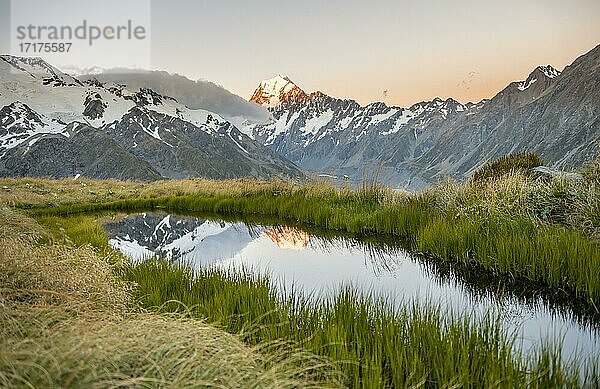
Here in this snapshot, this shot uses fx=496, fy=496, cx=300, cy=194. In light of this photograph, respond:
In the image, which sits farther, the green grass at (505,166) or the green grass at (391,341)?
the green grass at (505,166)

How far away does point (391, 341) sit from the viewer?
3.55 meters

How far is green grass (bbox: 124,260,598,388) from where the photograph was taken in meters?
3.18

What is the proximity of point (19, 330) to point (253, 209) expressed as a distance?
47.8 feet

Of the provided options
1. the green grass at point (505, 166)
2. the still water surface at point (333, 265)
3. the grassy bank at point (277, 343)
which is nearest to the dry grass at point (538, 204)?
the still water surface at point (333, 265)

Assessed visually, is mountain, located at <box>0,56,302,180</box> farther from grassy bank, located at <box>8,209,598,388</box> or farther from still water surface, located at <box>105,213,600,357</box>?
grassy bank, located at <box>8,209,598,388</box>

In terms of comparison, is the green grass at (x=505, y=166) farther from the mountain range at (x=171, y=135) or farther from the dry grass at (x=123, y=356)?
the mountain range at (x=171, y=135)

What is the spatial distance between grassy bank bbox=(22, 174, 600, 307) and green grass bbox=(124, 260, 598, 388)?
8.02ft

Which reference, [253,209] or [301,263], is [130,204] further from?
[301,263]

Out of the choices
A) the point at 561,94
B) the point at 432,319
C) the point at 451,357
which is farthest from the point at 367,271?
the point at 561,94

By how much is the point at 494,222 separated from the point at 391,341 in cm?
552

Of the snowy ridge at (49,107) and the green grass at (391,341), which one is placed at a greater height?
the snowy ridge at (49,107)

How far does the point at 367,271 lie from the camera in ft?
25.0

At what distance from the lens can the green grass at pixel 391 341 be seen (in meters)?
3.18

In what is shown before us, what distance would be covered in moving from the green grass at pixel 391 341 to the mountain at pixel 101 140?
261 feet
